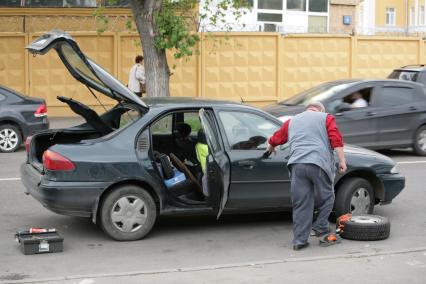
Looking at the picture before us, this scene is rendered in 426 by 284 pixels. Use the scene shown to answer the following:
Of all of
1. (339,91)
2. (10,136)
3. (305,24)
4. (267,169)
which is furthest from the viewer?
(305,24)

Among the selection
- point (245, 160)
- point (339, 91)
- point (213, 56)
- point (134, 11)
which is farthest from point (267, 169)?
point (213, 56)

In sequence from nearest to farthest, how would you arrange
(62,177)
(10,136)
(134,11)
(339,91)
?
(62,177), (339,91), (10,136), (134,11)

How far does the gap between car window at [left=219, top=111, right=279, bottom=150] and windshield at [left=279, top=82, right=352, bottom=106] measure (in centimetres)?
600

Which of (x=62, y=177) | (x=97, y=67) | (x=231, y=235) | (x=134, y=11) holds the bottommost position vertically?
(x=231, y=235)

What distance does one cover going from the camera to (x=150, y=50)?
18062 mm

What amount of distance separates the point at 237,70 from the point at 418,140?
832 centimetres

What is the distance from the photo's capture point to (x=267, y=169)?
28.6 ft

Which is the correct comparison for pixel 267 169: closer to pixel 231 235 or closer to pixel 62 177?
pixel 231 235

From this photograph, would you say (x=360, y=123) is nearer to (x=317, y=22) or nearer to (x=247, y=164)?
(x=247, y=164)

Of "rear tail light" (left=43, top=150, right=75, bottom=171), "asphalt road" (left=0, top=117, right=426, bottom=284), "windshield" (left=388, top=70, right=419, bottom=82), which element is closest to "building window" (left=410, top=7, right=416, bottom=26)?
"windshield" (left=388, top=70, right=419, bottom=82)

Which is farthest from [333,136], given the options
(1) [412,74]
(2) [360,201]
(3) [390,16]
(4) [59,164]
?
(3) [390,16]

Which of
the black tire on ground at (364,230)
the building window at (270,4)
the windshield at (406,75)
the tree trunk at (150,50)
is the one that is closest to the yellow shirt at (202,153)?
the black tire on ground at (364,230)

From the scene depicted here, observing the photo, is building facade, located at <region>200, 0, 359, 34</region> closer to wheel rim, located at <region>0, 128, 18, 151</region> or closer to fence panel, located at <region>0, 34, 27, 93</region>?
fence panel, located at <region>0, 34, 27, 93</region>

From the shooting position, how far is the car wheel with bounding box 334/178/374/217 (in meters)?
9.16
